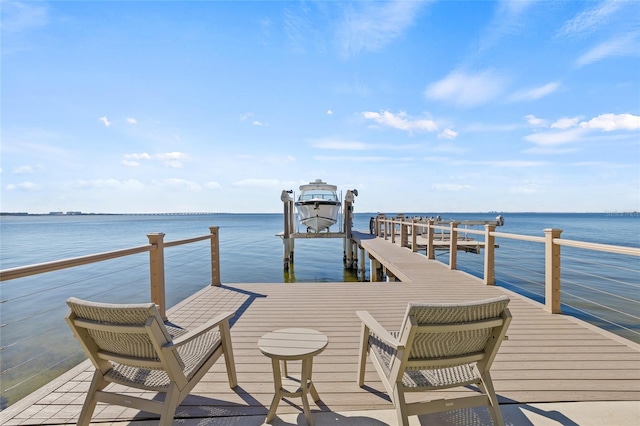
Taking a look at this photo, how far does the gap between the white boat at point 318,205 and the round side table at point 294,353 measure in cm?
1224

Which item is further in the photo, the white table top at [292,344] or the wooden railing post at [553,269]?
the wooden railing post at [553,269]

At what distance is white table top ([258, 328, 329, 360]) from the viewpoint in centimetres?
171

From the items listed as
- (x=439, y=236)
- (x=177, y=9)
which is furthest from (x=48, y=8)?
(x=439, y=236)

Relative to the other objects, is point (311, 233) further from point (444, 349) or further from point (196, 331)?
point (444, 349)

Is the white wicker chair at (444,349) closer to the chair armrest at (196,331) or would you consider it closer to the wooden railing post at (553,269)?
the chair armrest at (196,331)

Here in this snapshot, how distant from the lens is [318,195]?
15477mm

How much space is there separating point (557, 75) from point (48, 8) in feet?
40.7

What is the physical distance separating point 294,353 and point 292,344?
14 centimetres

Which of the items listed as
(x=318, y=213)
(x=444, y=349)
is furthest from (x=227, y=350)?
(x=318, y=213)

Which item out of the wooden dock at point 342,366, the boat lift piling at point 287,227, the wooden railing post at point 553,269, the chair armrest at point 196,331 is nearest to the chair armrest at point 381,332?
the wooden dock at point 342,366

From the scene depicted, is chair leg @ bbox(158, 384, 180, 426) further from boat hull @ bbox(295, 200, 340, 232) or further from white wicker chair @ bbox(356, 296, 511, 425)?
boat hull @ bbox(295, 200, 340, 232)

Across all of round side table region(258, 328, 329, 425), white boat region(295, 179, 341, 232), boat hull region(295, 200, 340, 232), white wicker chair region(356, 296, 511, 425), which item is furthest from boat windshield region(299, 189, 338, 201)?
white wicker chair region(356, 296, 511, 425)

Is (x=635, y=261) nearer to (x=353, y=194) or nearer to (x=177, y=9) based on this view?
(x=353, y=194)

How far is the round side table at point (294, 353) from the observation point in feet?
5.58
